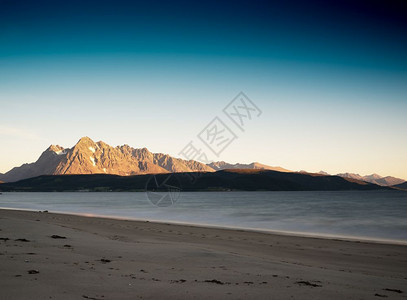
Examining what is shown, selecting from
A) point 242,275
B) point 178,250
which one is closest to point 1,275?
point 242,275

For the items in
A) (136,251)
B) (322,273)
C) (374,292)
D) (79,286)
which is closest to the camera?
(79,286)

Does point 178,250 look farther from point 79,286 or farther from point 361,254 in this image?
point 361,254

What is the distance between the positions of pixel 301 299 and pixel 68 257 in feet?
25.1

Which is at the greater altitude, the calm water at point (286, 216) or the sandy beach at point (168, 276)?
the sandy beach at point (168, 276)

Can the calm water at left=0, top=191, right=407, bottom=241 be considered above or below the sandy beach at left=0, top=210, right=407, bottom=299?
below

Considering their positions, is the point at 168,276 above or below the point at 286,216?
above

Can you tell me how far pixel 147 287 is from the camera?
796 cm

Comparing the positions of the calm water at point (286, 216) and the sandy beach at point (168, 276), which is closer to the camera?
the sandy beach at point (168, 276)

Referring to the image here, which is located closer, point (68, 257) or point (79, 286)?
point (79, 286)

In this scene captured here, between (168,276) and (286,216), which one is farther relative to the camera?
(286,216)

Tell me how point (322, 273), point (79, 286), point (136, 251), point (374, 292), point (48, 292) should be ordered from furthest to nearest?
point (136, 251) → point (322, 273) → point (374, 292) → point (79, 286) → point (48, 292)

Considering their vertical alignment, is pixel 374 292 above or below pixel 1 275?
below

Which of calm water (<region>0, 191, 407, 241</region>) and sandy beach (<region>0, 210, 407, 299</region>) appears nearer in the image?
sandy beach (<region>0, 210, 407, 299</region>)

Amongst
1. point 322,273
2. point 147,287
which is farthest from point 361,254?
point 147,287
